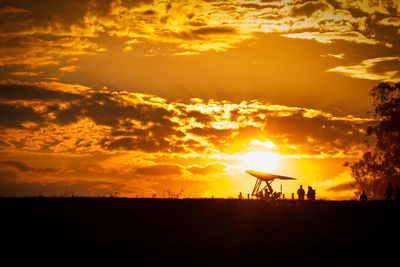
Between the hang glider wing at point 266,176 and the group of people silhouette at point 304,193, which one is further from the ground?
the hang glider wing at point 266,176

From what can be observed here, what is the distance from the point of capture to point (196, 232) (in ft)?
93.9

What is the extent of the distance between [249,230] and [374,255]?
24.3 ft

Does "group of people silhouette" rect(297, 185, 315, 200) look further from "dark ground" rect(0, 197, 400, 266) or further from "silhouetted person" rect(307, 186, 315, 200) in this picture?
"dark ground" rect(0, 197, 400, 266)

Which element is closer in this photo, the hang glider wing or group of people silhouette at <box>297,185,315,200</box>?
group of people silhouette at <box>297,185,315,200</box>

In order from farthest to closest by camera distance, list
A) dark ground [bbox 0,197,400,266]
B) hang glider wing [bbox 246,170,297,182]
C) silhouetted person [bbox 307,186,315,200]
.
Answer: hang glider wing [bbox 246,170,297,182], silhouetted person [bbox 307,186,315,200], dark ground [bbox 0,197,400,266]

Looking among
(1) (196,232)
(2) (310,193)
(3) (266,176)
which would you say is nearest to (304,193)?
(2) (310,193)

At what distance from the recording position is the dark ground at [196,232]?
23.8 m

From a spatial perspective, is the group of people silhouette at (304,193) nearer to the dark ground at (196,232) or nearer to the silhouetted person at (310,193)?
the silhouetted person at (310,193)

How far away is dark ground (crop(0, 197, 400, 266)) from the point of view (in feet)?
78.1

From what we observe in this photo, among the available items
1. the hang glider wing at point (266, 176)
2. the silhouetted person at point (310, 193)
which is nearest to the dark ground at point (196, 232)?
the silhouetted person at point (310, 193)

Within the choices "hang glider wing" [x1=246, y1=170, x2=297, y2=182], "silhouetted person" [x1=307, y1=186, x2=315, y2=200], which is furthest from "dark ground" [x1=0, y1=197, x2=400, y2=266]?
"hang glider wing" [x1=246, y1=170, x2=297, y2=182]

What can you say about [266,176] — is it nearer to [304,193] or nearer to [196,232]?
[304,193]

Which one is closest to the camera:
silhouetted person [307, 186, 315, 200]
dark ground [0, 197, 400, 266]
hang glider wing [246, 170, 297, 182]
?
dark ground [0, 197, 400, 266]

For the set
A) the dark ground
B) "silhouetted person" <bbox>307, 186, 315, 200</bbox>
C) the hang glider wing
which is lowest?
the dark ground
